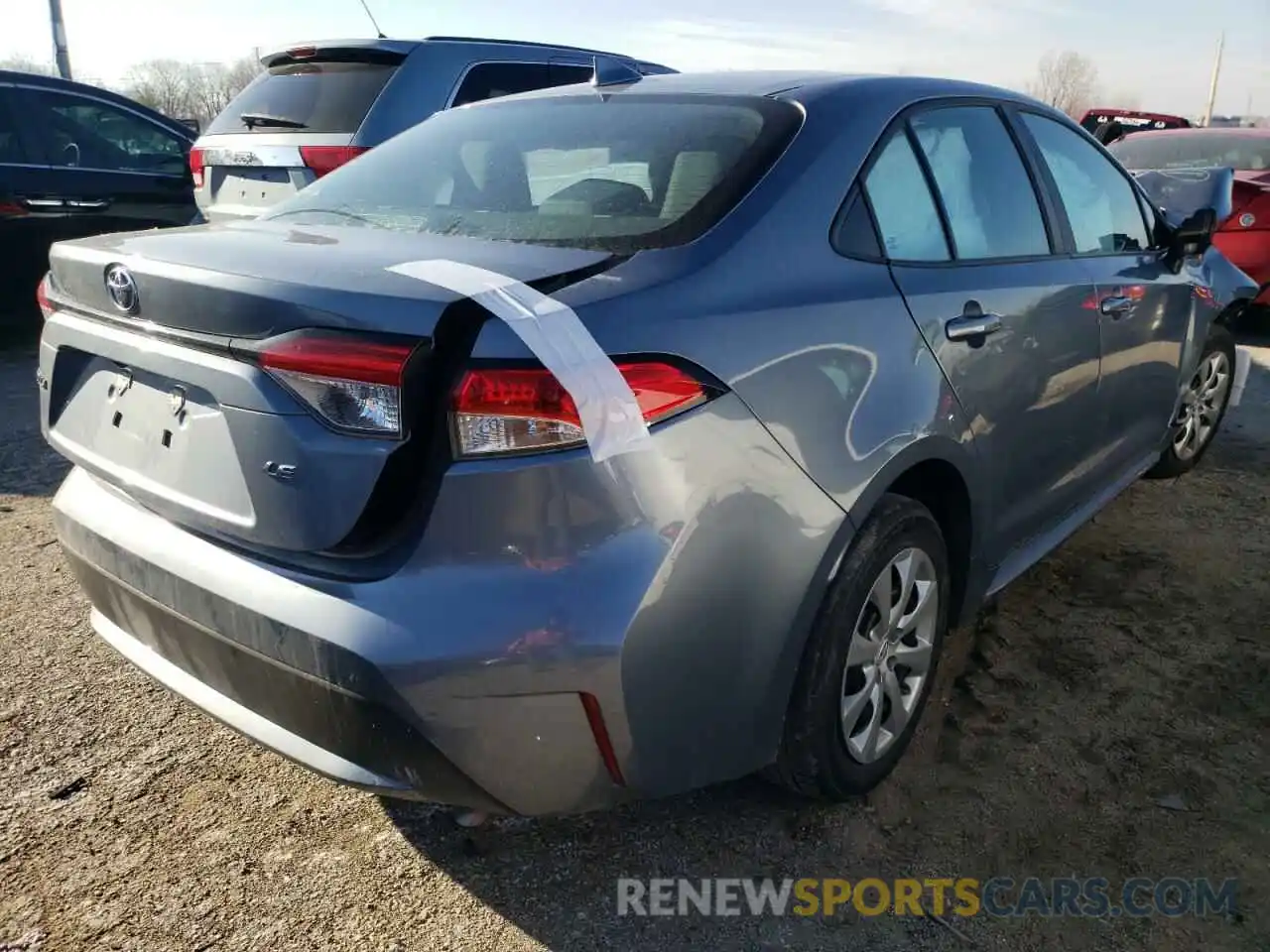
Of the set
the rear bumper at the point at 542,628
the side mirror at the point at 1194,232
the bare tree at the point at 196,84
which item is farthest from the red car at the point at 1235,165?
the bare tree at the point at 196,84

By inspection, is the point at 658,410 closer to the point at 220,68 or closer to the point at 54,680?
the point at 54,680

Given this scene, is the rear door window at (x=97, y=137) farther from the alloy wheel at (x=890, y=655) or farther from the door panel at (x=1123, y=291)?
the alloy wheel at (x=890, y=655)

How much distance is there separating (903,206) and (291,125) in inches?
155

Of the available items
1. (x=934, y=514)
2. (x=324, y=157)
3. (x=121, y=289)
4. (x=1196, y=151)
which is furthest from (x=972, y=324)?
(x=1196, y=151)

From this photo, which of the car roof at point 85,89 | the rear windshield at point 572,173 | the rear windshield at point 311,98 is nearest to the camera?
the rear windshield at point 572,173

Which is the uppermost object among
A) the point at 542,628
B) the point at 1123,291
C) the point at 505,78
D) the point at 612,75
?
the point at 505,78

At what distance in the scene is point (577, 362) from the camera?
1.57 m

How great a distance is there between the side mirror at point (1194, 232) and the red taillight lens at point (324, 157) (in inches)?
143

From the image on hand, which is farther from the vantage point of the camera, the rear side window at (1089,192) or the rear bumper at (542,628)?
the rear side window at (1089,192)

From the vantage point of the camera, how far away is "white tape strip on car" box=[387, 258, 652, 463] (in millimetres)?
1562

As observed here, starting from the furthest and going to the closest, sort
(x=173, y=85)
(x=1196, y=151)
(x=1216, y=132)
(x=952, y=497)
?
(x=173, y=85) < (x=1216, y=132) < (x=1196, y=151) < (x=952, y=497)

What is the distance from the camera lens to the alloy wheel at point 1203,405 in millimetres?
4449

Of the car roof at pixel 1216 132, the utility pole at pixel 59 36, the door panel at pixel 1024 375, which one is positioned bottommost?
the door panel at pixel 1024 375

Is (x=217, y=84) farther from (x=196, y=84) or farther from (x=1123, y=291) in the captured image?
(x=1123, y=291)
